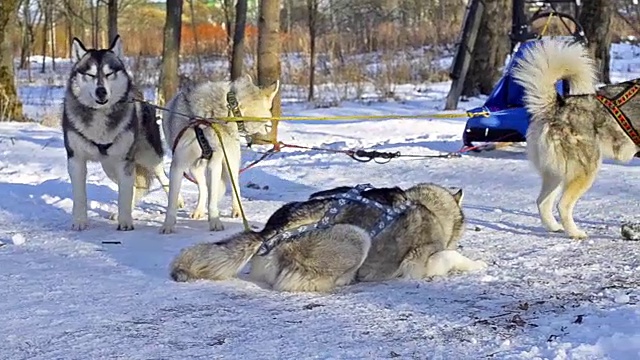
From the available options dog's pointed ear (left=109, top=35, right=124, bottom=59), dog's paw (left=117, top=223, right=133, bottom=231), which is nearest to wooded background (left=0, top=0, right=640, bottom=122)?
dog's pointed ear (left=109, top=35, right=124, bottom=59)

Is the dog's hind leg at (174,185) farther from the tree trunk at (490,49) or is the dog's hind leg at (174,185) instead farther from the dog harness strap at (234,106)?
the tree trunk at (490,49)

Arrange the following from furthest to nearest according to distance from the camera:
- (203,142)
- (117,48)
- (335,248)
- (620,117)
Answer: (117,48) → (203,142) → (620,117) → (335,248)

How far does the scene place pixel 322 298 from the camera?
14.2ft

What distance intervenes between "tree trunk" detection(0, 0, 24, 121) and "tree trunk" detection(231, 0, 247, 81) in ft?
13.7

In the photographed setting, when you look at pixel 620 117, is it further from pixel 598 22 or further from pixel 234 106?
pixel 598 22

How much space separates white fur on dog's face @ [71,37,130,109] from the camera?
22.0 ft

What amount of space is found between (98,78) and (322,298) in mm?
3259

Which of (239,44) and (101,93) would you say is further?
(239,44)

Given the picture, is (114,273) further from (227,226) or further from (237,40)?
(237,40)

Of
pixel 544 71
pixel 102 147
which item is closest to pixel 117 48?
pixel 102 147

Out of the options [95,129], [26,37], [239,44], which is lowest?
[95,129]

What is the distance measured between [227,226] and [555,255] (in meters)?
2.63

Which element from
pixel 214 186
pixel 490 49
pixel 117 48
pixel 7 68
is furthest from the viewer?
pixel 490 49

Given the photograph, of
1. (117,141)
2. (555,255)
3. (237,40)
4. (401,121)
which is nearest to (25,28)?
(237,40)
